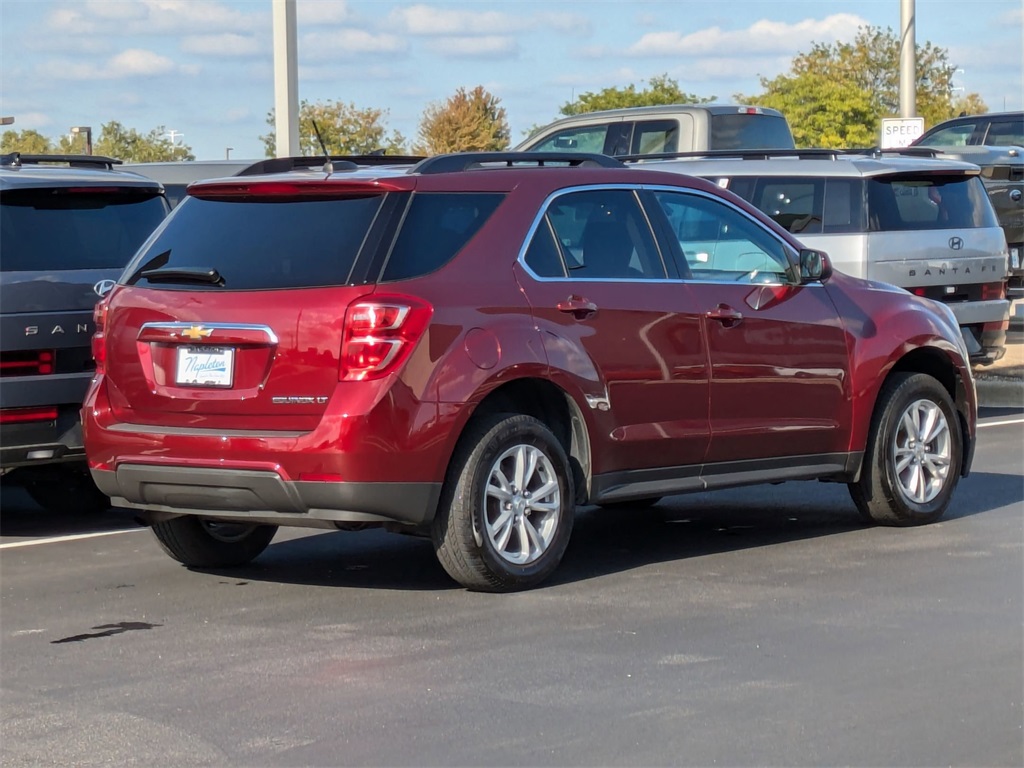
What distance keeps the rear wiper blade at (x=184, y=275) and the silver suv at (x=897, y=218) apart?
6584 mm

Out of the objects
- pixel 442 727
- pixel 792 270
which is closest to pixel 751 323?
pixel 792 270

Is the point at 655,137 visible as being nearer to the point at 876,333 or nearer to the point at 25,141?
the point at 876,333

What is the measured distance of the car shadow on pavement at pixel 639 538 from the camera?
7805 millimetres

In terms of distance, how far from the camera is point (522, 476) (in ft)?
23.6

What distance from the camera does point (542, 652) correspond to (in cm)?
615

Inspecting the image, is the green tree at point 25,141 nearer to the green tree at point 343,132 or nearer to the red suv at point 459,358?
the green tree at point 343,132

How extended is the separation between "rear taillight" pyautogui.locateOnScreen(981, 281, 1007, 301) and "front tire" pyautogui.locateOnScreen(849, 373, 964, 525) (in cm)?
453

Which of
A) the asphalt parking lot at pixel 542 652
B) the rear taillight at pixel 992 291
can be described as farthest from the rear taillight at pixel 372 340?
the rear taillight at pixel 992 291

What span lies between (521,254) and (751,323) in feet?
4.68

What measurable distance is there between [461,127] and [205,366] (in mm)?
64149

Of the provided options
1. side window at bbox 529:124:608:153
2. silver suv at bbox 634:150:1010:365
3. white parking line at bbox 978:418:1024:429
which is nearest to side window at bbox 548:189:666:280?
silver suv at bbox 634:150:1010:365

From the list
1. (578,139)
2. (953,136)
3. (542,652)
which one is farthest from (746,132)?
(542,652)

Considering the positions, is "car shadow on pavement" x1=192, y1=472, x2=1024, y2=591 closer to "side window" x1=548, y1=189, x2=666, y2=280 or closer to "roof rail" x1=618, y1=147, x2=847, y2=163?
"side window" x1=548, y1=189, x2=666, y2=280

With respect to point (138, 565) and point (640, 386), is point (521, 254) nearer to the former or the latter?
point (640, 386)
